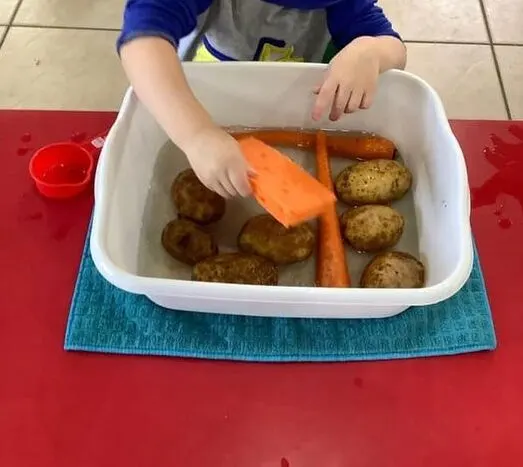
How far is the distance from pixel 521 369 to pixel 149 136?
417 millimetres

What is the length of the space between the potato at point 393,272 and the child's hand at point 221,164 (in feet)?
0.46

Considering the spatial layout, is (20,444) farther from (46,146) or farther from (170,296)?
(46,146)

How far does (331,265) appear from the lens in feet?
2.28

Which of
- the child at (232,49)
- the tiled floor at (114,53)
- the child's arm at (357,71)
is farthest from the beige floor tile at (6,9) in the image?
the child's arm at (357,71)

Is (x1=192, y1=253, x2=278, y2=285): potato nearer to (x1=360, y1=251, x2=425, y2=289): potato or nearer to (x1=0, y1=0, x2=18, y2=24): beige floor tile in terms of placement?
(x1=360, y1=251, x2=425, y2=289): potato

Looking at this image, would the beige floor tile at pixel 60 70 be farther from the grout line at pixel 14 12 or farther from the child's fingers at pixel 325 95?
the child's fingers at pixel 325 95

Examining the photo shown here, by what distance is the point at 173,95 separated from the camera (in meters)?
0.64

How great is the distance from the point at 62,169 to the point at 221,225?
17 cm

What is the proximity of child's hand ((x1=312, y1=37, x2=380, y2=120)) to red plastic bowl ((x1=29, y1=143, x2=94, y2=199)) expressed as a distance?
24 cm

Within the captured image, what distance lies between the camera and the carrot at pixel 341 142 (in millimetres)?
800

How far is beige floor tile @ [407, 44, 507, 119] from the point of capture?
3.88 ft

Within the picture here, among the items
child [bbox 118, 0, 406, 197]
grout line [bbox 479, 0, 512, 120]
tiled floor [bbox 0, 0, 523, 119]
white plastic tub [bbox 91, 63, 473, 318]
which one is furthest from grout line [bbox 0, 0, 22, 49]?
grout line [bbox 479, 0, 512, 120]

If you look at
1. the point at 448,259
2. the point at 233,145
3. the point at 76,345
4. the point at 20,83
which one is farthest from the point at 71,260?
the point at 20,83

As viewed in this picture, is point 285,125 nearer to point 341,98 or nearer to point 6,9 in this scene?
point 341,98
